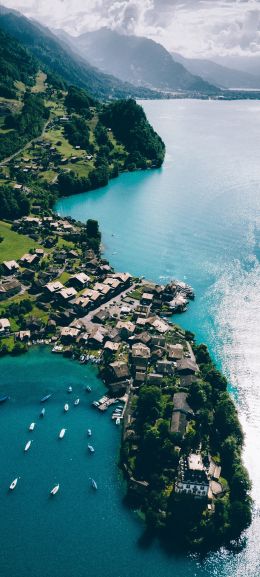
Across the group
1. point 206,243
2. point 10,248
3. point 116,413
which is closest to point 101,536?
point 116,413

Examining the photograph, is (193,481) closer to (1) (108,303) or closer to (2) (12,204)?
(1) (108,303)

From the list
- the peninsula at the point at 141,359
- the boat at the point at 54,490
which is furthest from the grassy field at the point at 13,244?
the boat at the point at 54,490

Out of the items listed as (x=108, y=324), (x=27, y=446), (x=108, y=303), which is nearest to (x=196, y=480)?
(x=27, y=446)

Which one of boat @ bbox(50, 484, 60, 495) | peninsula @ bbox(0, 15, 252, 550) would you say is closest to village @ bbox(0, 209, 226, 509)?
peninsula @ bbox(0, 15, 252, 550)

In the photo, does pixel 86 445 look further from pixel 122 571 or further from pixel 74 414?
pixel 122 571

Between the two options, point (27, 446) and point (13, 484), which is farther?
point (27, 446)

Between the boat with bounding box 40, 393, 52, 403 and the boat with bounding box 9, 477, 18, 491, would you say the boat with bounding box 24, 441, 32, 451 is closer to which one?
the boat with bounding box 9, 477, 18, 491

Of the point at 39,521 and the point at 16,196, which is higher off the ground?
the point at 16,196

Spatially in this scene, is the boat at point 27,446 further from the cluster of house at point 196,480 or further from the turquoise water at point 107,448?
the cluster of house at point 196,480

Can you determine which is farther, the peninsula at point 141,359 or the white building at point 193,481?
the peninsula at point 141,359
